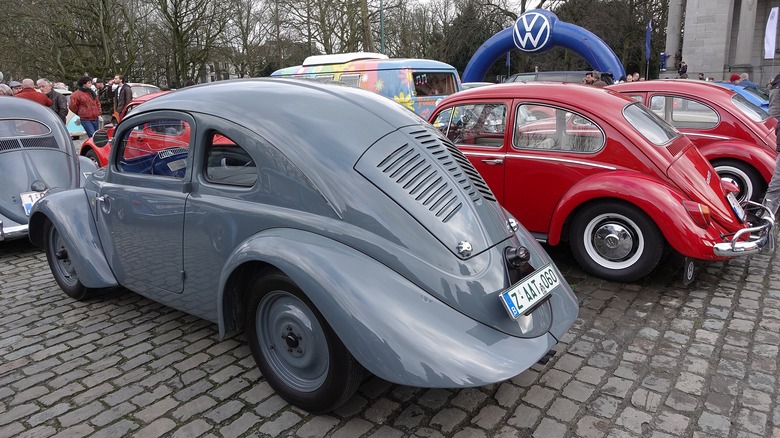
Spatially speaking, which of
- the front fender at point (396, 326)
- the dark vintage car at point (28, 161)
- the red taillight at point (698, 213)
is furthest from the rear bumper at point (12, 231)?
the red taillight at point (698, 213)

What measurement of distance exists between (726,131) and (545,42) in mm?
12959

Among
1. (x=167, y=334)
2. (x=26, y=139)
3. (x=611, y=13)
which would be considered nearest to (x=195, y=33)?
(x=611, y=13)

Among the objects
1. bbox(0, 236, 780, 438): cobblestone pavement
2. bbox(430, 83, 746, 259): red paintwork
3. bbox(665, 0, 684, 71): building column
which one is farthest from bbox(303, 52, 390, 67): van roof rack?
bbox(665, 0, 684, 71): building column

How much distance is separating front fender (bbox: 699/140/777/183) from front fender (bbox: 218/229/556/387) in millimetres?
5317

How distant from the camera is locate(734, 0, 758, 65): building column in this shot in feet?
87.1

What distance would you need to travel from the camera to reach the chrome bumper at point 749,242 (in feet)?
13.3

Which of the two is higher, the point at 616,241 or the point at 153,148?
the point at 153,148

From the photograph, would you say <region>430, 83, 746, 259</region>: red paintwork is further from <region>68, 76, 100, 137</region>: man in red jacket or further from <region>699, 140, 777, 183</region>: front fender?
<region>68, 76, 100, 137</region>: man in red jacket

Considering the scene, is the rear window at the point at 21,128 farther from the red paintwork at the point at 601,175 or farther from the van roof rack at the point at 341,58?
the van roof rack at the point at 341,58

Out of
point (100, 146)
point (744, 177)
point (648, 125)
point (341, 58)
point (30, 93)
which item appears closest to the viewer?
point (648, 125)

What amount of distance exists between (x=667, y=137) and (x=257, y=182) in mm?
3797

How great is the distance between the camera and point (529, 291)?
2641 mm

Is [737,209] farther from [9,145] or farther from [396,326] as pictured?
[9,145]

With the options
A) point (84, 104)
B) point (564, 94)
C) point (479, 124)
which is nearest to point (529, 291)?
point (564, 94)
